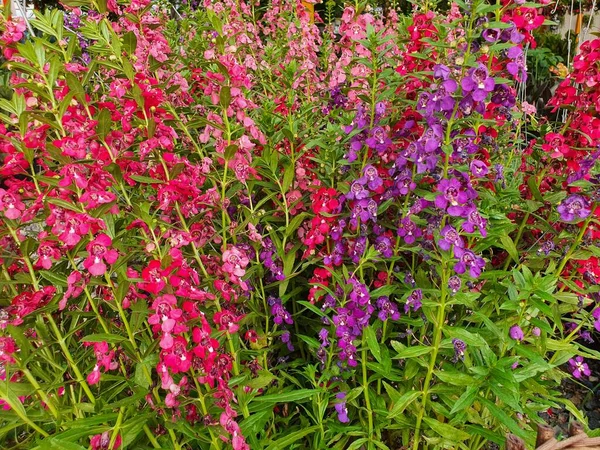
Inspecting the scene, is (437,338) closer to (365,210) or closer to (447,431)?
(447,431)

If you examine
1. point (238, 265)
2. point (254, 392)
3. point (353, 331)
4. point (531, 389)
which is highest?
point (238, 265)

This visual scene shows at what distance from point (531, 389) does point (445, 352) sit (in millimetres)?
364

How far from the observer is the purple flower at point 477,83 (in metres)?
1.39

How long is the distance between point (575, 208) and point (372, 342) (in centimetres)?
79

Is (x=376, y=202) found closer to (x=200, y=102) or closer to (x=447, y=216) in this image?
(x=447, y=216)

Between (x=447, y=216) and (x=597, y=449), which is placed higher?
(x=447, y=216)

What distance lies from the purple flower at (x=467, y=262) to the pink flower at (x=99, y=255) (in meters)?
0.95

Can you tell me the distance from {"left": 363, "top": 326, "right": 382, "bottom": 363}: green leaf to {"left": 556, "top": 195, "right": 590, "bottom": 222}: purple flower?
74 centimetres

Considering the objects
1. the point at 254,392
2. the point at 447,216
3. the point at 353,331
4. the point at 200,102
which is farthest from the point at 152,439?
the point at 200,102

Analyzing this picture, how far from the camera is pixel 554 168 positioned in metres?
1.99

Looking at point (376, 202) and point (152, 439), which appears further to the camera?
point (376, 202)

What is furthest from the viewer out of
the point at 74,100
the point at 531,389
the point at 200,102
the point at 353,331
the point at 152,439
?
the point at 200,102

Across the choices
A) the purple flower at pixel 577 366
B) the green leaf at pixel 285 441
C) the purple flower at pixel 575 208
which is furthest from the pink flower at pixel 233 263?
the purple flower at pixel 577 366

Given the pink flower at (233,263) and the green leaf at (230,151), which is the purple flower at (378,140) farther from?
the pink flower at (233,263)
